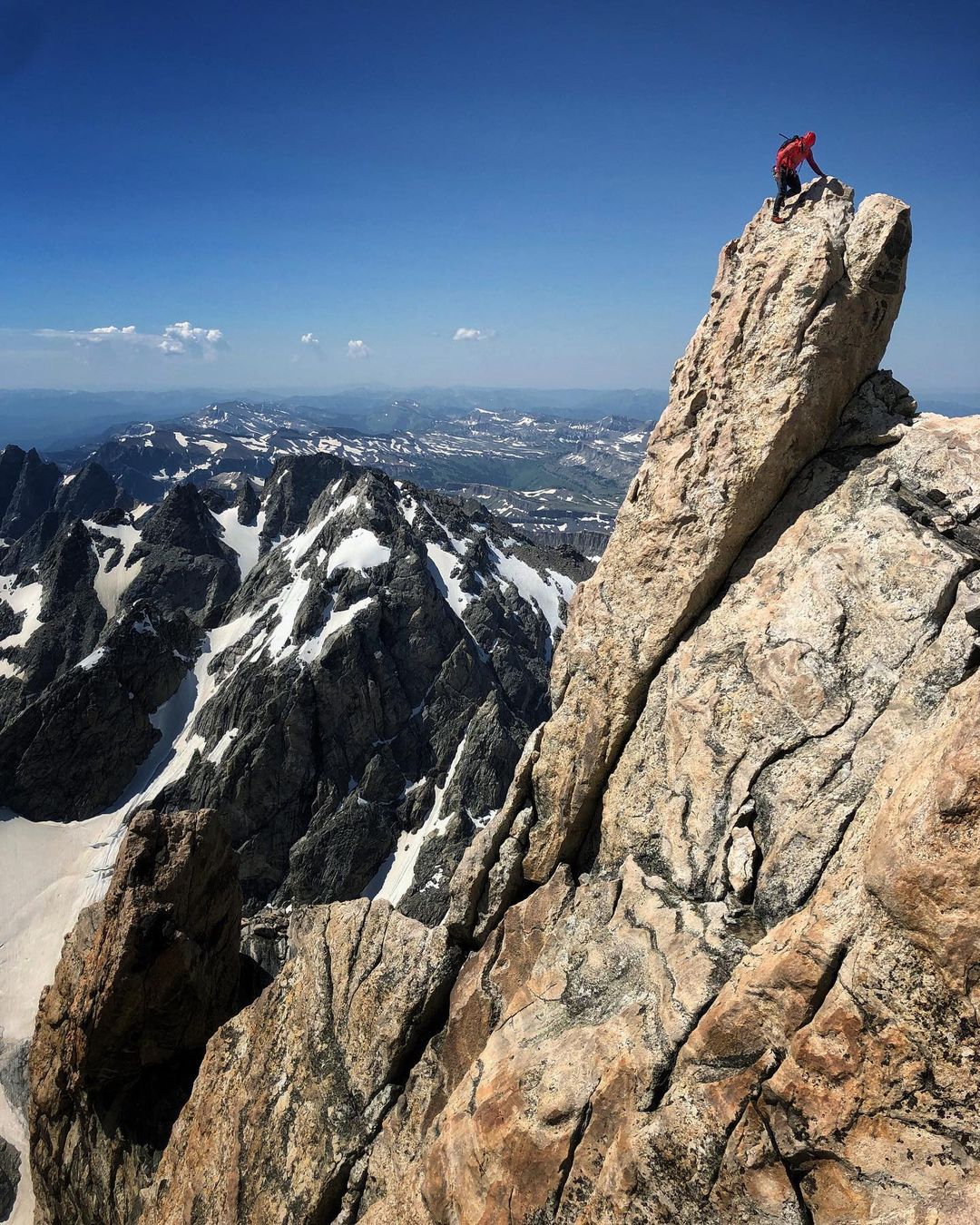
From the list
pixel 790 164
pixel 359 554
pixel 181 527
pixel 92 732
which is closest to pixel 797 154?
pixel 790 164

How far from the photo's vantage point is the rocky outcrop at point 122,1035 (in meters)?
23.3

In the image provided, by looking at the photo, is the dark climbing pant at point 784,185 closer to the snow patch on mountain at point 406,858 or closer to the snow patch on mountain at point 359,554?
the snow patch on mountain at point 406,858

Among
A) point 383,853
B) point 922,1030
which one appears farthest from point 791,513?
point 383,853

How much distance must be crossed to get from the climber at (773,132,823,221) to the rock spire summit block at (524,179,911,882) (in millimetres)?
577

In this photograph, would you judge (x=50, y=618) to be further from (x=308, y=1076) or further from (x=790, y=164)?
(x=790, y=164)

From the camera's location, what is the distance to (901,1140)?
8.07 metres

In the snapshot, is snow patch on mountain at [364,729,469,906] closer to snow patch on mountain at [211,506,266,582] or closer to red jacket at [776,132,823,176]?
red jacket at [776,132,823,176]

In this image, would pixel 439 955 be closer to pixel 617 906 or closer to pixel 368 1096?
pixel 368 1096

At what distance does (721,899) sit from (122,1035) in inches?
1003

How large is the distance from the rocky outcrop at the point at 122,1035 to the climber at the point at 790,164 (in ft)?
113

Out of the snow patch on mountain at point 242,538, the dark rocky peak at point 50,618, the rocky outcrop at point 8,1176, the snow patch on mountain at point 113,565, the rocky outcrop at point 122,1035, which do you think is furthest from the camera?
the snow patch on mountain at point 242,538

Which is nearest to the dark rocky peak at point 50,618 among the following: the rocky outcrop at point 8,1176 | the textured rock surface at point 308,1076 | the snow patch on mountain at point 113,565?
the snow patch on mountain at point 113,565

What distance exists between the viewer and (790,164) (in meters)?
17.2

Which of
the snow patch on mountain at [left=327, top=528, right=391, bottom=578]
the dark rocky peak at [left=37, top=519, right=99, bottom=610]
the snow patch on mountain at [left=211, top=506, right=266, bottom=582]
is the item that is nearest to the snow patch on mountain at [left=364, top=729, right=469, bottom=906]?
the snow patch on mountain at [left=327, top=528, right=391, bottom=578]
